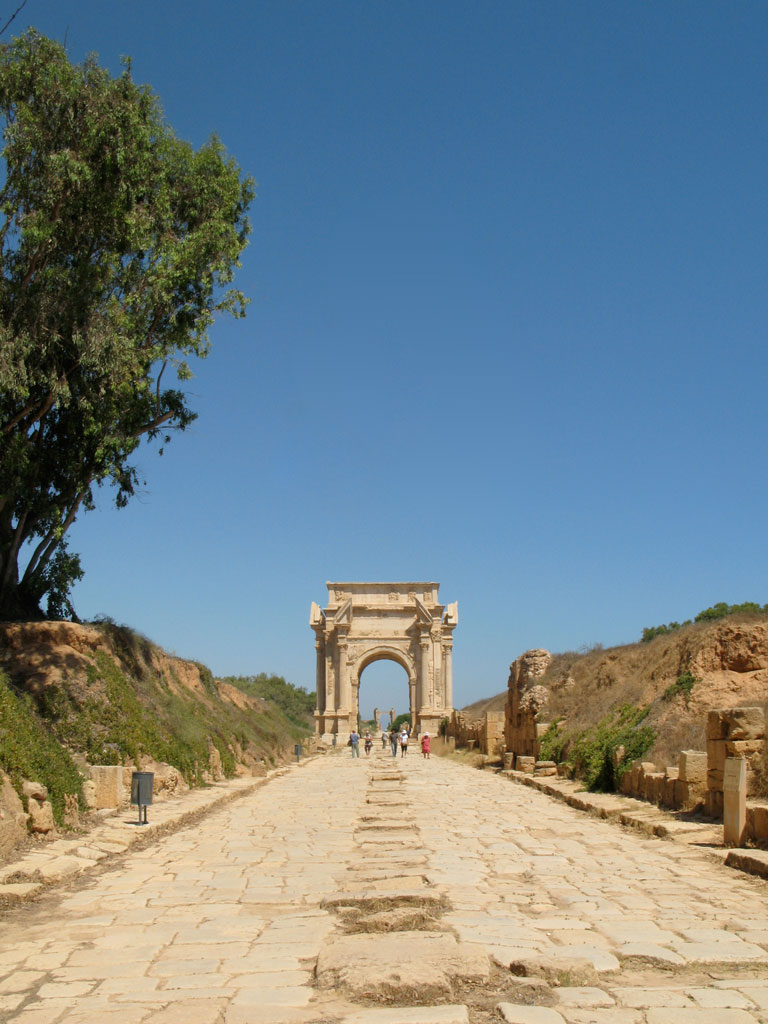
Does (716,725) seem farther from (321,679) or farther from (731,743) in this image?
(321,679)

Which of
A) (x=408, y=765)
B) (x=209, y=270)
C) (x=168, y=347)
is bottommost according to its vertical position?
(x=408, y=765)

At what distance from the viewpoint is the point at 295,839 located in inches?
402

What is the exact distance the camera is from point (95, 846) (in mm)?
8852

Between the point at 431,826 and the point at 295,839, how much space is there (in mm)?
1974

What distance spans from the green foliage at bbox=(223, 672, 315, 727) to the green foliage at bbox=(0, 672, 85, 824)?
1959 inches

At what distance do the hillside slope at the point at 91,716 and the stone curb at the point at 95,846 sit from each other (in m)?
0.51

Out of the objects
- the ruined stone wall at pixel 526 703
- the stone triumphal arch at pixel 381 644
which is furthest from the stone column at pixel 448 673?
the ruined stone wall at pixel 526 703

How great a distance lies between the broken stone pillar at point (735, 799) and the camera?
28.8 feet

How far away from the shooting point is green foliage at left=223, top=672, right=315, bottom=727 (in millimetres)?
62616

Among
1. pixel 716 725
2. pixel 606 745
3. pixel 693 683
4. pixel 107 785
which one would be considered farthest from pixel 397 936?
pixel 693 683

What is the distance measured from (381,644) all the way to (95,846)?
127 ft

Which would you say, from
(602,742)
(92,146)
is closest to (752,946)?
(602,742)

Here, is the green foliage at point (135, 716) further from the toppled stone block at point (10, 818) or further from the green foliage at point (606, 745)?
the green foliage at point (606, 745)

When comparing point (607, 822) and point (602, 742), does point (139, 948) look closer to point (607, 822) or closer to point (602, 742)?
point (607, 822)
